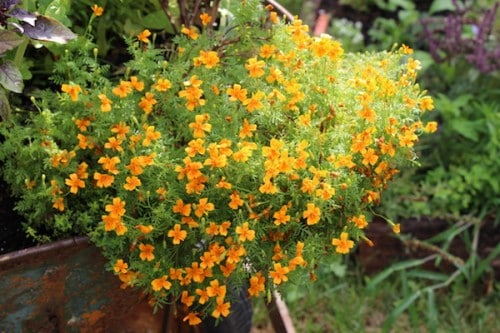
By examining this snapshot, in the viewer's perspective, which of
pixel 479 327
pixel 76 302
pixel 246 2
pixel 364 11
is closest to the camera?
pixel 76 302

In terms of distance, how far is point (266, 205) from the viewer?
1271 millimetres

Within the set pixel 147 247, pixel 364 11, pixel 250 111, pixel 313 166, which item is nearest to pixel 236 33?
pixel 250 111

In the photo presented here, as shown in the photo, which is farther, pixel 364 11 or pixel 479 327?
pixel 364 11

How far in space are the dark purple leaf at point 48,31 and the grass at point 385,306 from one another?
1.47m

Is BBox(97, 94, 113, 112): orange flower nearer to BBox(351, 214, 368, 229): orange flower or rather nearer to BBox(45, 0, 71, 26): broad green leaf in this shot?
BBox(45, 0, 71, 26): broad green leaf

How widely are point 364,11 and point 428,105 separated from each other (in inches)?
80.4

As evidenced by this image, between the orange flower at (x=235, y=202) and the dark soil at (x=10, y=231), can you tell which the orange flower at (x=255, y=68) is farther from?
the dark soil at (x=10, y=231)

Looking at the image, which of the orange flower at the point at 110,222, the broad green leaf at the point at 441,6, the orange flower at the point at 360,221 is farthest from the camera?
the broad green leaf at the point at 441,6

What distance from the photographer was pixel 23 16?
1.27 meters

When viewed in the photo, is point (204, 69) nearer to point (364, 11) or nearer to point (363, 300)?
point (363, 300)

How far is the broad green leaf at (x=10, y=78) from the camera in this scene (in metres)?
1.25

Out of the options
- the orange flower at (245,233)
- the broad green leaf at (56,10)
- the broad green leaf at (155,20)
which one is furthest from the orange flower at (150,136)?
the broad green leaf at (155,20)

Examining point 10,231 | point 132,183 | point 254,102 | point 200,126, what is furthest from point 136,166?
point 10,231

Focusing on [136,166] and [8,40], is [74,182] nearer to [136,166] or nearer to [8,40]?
[136,166]
